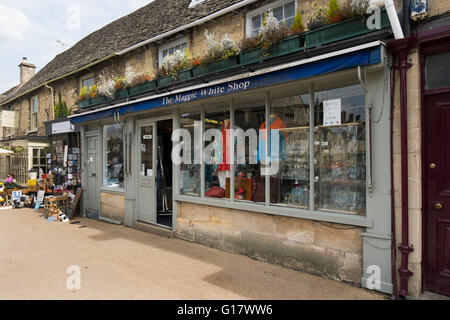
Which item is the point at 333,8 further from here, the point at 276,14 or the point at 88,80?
the point at 88,80

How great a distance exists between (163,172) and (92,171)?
111 inches

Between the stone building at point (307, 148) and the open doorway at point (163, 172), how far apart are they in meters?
0.06

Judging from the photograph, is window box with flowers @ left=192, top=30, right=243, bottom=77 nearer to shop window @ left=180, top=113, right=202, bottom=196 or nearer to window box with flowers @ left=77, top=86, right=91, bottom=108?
shop window @ left=180, top=113, right=202, bottom=196

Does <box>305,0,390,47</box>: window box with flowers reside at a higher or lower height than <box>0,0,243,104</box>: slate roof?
lower

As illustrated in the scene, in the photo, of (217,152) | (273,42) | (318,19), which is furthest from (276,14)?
(217,152)

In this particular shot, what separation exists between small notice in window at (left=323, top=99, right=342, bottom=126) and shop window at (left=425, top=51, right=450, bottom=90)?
112cm

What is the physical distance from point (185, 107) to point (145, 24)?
472 centimetres

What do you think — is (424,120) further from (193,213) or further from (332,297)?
(193,213)

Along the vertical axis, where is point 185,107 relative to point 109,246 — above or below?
above

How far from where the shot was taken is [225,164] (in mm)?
6039

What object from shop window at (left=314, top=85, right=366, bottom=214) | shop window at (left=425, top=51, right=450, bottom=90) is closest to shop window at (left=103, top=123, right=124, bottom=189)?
shop window at (left=314, top=85, right=366, bottom=214)

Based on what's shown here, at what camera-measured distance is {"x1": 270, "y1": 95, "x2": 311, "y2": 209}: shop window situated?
16.1 feet

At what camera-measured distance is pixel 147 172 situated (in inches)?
302
